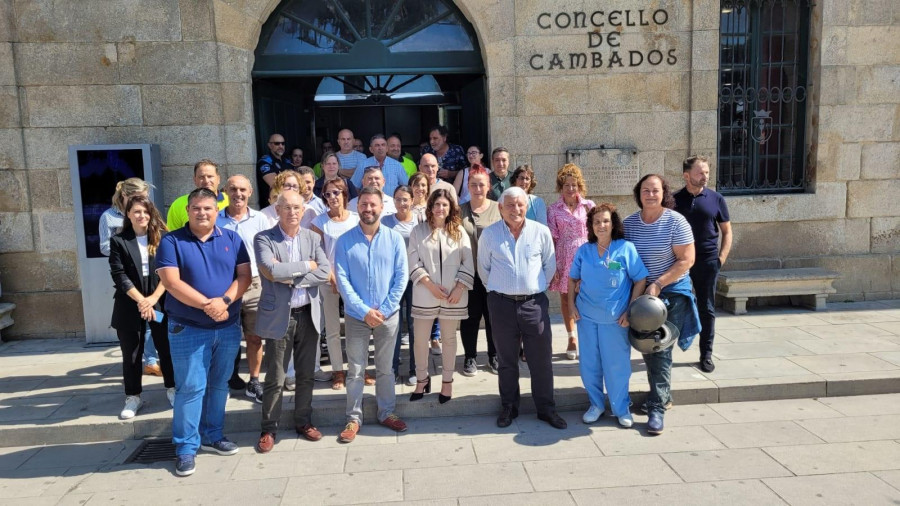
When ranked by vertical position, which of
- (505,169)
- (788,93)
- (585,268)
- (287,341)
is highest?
(788,93)

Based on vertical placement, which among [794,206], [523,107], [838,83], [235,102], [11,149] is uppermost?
[838,83]

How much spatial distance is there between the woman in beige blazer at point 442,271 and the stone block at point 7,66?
507 centimetres

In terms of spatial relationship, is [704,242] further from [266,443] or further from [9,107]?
[9,107]

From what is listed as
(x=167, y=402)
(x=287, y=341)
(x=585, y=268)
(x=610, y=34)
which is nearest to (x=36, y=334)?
(x=167, y=402)

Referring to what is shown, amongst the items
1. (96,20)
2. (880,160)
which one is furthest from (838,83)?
(96,20)

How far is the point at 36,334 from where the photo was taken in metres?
7.62

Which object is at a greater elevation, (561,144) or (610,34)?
(610,34)

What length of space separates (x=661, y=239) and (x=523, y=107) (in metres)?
3.23

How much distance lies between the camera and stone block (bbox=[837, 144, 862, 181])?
8148mm

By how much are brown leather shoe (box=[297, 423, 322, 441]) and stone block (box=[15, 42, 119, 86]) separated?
15.5 feet

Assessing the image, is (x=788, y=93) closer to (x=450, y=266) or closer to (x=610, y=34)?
(x=610, y=34)

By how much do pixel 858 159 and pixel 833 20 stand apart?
1.68 metres

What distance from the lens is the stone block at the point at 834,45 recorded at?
7.95 metres

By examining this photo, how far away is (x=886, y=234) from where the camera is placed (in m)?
8.33
